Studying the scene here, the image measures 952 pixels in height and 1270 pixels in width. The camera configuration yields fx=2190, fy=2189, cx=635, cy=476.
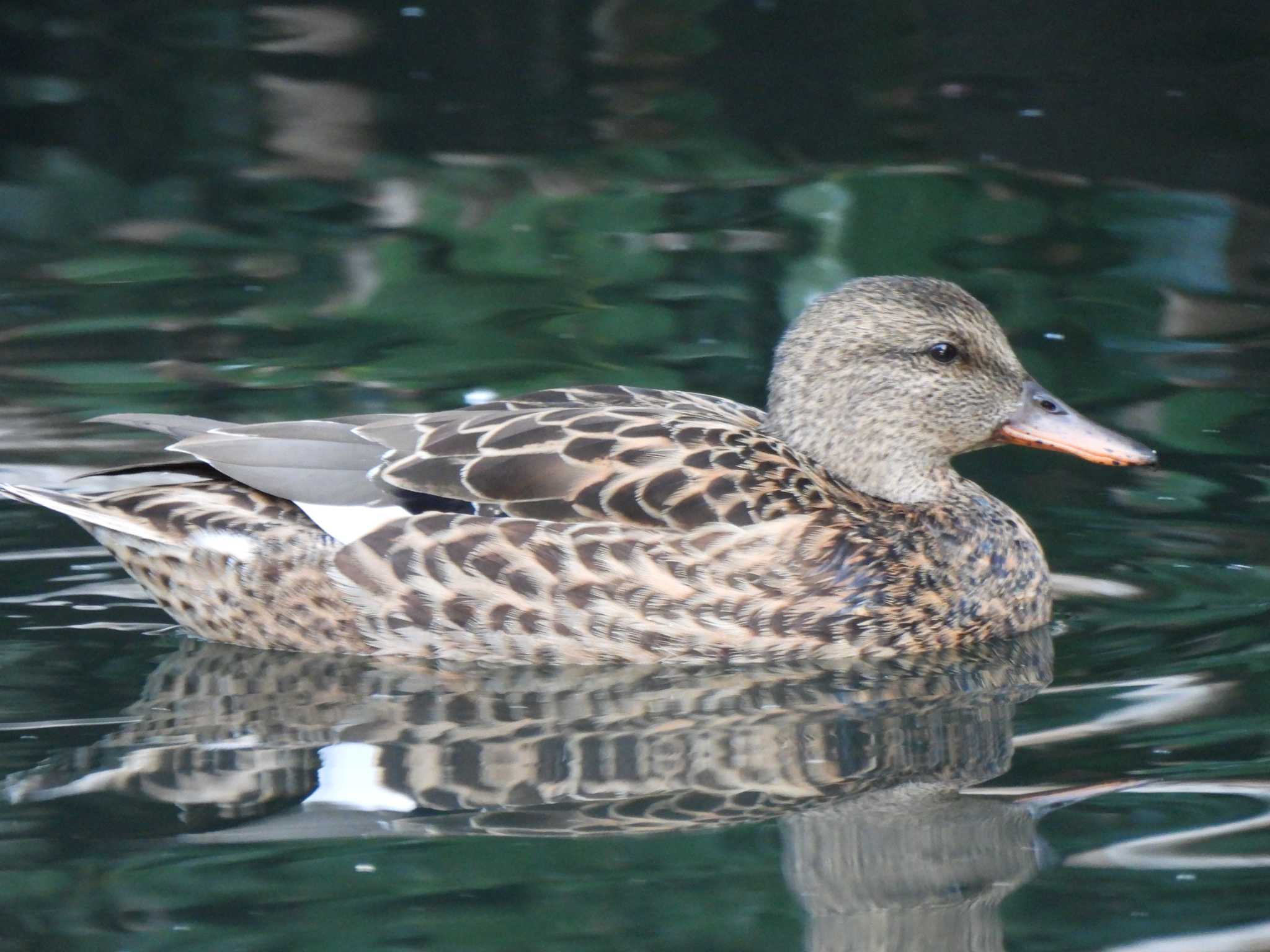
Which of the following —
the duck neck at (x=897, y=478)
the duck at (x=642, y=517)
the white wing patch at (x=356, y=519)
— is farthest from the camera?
the duck neck at (x=897, y=478)

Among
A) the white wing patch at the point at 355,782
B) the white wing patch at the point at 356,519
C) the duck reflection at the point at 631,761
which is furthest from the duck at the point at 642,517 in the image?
the white wing patch at the point at 355,782

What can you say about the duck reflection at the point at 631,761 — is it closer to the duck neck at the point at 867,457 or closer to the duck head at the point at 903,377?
the duck neck at the point at 867,457

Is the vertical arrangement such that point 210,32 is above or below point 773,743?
above

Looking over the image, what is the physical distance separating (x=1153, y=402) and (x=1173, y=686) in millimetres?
2710

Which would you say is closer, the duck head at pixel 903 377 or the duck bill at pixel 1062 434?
the duck bill at pixel 1062 434

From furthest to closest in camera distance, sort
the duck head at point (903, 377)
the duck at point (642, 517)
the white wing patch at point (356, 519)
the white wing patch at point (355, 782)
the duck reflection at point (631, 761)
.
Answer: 1. the duck head at point (903, 377)
2. the white wing patch at point (356, 519)
3. the duck at point (642, 517)
4. the white wing patch at point (355, 782)
5. the duck reflection at point (631, 761)

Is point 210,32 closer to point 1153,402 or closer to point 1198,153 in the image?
point 1198,153

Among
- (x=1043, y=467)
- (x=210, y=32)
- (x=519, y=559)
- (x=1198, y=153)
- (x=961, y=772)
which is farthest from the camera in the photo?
(x=210, y=32)

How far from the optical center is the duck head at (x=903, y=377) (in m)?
7.16

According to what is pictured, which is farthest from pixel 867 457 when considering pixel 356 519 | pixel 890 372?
pixel 356 519

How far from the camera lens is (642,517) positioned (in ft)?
22.2

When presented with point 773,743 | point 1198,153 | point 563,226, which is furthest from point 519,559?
point 1198,153

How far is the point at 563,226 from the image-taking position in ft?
37.1

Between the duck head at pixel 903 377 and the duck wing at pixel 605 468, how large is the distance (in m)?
0.27
